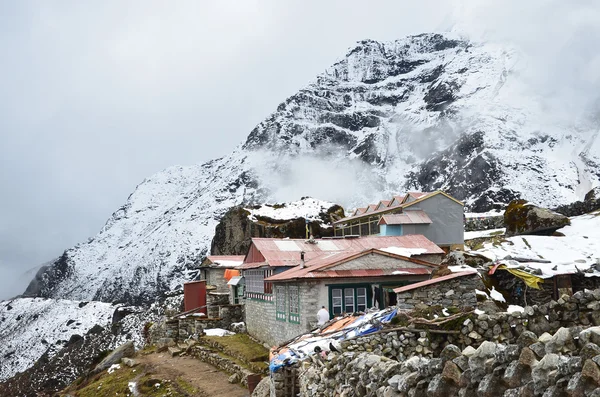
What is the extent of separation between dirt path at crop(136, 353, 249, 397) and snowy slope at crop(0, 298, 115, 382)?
5597 centimetres

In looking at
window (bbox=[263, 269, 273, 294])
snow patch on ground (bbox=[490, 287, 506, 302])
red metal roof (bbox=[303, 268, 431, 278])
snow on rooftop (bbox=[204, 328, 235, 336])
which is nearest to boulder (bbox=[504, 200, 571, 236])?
red metal roof (bbox=[303, 268, 431, 278])

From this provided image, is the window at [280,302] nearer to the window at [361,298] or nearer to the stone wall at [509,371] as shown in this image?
the window at [361,298]

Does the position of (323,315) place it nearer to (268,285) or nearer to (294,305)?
(294,305)

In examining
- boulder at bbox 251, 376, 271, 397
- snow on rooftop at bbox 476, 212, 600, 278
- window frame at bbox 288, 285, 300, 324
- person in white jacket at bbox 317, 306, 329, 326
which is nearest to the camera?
boulder at bbox 251, 376, 271, 397

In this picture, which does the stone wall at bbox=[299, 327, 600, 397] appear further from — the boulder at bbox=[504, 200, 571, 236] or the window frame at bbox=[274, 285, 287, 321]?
the boulder at bbox=[504, 200, 571, 236]

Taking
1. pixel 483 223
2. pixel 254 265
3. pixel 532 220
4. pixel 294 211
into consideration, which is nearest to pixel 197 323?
pixel 254 265

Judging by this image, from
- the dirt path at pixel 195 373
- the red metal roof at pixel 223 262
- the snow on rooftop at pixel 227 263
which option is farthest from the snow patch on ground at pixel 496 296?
the snow on rooftop at pixel 227 263

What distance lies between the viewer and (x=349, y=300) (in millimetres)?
21797

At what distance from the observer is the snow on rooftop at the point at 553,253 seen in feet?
62.7

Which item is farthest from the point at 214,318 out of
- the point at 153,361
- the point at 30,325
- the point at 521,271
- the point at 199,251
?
the point at 199,251

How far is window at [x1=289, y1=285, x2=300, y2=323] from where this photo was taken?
22281 mm

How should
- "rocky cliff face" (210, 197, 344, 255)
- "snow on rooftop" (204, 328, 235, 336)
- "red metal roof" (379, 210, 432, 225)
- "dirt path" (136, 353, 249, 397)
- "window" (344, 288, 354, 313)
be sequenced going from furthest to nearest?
"rocky cliff face" (210, 197, 344, 255) → "red metal roof" (379, 210, 432, 225) → "snow on rooftop" (204, 328, 235, 336) → "window" (344, 288, 354, 313) → "dirt path" (136, 353, 249, 397)

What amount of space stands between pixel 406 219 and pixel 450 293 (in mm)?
27149

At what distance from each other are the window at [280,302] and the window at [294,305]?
47.4 inches
